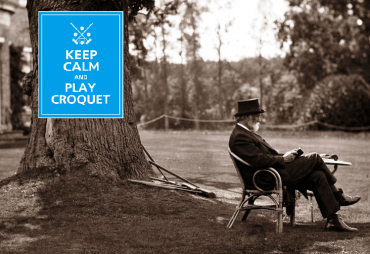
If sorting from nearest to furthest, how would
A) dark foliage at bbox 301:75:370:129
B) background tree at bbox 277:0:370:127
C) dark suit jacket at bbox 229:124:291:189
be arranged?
dark suit jacket at bbox 229:124:291:189 → dark foliage at bbox 301:75:370:129 → background tree at bbox 277:0:370:127

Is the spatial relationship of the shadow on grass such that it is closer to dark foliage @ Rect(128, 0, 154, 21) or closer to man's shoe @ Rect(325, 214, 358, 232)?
man's shoe @ Rect(325, 214, 358, 232)

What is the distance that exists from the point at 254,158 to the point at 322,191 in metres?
0.98

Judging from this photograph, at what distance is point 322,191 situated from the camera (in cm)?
662

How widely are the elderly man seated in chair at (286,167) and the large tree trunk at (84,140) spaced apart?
2.33 meters

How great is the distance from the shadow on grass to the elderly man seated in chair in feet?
1.13

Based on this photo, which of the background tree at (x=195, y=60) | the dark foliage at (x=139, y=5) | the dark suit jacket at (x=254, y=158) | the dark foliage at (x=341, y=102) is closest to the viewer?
the dark suit jacket at (x=254, y=158)

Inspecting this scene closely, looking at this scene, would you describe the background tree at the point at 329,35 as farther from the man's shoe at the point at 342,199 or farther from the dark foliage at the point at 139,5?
the man's shoe at the point at 342,199

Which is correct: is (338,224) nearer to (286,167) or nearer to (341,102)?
(286,167)

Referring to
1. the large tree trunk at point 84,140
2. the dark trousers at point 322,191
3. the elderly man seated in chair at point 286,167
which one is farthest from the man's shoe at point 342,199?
the large tree trunk at point 84,140

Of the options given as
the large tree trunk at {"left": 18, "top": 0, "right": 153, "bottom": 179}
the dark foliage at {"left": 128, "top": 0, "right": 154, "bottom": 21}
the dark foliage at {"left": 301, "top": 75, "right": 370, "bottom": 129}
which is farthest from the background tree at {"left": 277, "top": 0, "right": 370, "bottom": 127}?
the large tree trunk at {"left": 18, "top": 0, "right": 153, "bottom": 179}

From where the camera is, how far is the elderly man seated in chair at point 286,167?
253 inches

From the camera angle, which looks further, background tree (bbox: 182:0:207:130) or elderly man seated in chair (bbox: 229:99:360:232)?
background tree (bbox: 182:0:207:130)

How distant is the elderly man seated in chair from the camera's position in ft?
21.1

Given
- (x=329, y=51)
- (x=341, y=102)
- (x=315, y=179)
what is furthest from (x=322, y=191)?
(x=329, y=51)
